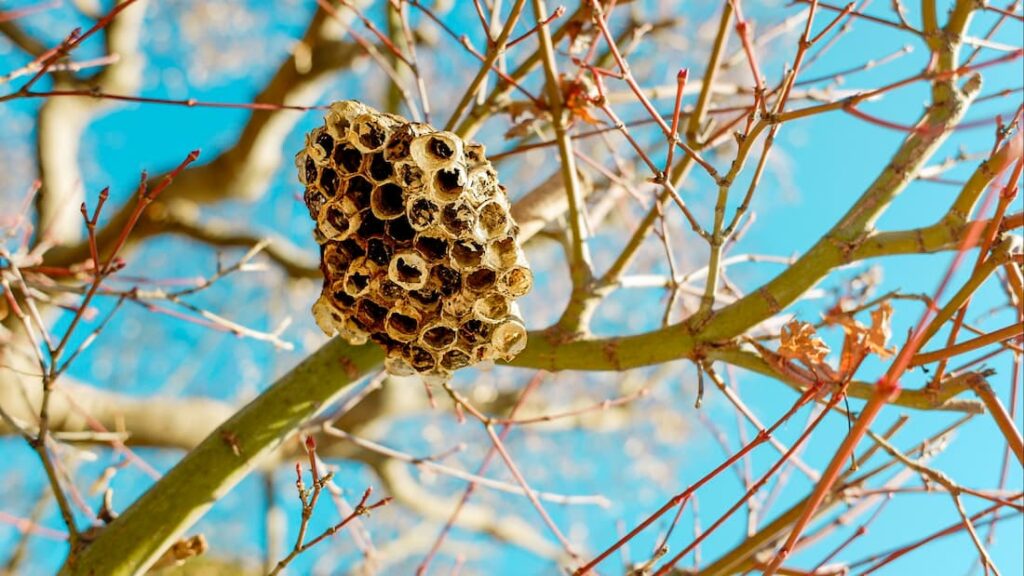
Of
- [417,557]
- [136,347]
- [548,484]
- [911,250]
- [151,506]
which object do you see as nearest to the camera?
[911,250]

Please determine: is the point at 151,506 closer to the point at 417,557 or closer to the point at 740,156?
the point at 740,156

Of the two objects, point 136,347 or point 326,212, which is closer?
point 326,212

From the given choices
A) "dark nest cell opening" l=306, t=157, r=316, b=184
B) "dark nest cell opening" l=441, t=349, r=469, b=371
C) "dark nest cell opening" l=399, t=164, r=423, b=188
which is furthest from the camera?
"dark nest cell opening" l=441, t=349, r=469, b=371

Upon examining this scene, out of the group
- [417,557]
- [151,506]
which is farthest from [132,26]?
[417,557]

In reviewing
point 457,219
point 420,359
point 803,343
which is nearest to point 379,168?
point 457,219

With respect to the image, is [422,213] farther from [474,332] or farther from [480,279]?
[474,332]

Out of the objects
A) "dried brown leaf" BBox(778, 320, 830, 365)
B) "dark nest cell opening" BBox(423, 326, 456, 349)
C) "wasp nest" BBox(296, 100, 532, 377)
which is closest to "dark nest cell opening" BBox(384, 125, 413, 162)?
"wasp nest" BBox(296, 100, 532, 377)

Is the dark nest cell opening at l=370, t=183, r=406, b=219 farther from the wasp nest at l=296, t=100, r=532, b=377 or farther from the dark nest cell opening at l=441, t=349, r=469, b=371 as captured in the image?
the dark nest cell opening at l=441, t=349, r=469, b=371

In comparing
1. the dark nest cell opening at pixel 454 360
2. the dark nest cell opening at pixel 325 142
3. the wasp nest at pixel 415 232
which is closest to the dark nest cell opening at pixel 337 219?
the wasp nest at pixel 415 232
